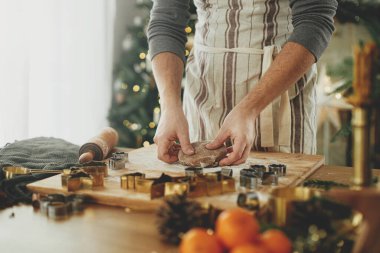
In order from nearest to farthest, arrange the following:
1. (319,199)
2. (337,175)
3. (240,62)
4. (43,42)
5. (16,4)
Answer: (319,199) → (337,175) → (240,62) → (16,4) → (43,42)

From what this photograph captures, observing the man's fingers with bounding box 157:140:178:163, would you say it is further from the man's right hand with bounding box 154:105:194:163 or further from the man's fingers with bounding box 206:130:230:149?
the man's fingers with bounding box 206:130:230:149

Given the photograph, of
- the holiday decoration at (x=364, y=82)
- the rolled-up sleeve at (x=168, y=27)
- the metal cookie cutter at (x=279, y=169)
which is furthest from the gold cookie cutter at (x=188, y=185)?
the rolled-up sleeve at (x=168, y=27)

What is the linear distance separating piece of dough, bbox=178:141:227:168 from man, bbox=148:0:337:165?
0.02m

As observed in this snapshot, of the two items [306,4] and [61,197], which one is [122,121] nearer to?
[306,4]

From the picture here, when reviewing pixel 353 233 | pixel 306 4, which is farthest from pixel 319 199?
pixel 306 4

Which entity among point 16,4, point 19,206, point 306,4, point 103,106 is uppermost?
point 16,4

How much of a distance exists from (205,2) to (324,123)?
3.23 meters

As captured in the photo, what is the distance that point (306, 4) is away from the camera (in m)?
1.69

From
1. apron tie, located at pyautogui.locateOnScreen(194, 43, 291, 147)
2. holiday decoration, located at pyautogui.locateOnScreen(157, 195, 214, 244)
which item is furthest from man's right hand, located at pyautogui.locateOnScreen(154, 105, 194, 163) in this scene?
holiday decoration, located at pyautogui.locateOnScreen(157, 195, 214, 244)

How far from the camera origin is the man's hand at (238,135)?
146 cm

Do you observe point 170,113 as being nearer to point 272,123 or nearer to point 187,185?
point 272,123

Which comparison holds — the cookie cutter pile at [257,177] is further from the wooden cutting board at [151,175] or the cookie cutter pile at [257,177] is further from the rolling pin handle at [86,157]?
the rolling pin handle at [86,157]

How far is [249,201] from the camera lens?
1070 mm

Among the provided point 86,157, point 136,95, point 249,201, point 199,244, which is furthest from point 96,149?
point 136,95
